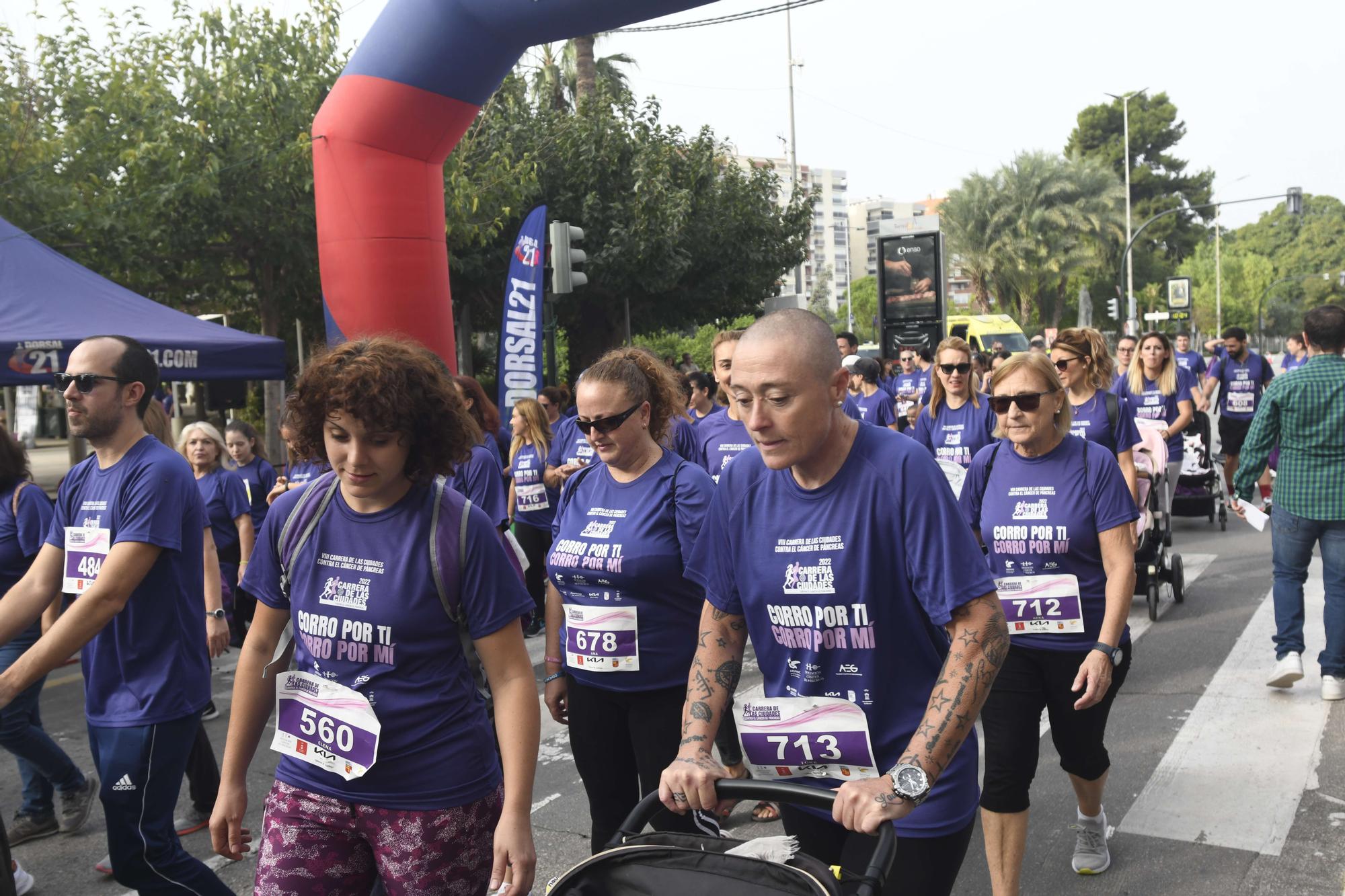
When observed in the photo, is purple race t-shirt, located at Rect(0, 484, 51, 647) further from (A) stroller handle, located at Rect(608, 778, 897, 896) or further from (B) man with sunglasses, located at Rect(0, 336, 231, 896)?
(A) stroller handle, located at Rect(608, 778, 897, 896)

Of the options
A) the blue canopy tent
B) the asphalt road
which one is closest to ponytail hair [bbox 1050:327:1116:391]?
the asphalt road

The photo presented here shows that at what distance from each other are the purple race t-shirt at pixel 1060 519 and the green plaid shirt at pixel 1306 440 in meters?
2.68

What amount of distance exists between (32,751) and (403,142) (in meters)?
6.00

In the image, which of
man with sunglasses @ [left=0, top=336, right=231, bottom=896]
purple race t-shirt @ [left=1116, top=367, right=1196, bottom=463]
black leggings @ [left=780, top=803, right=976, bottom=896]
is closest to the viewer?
black leggings @ [left=780, top=803, right=976, bottom=896]

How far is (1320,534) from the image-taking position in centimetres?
617

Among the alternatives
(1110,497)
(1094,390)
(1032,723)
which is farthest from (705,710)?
(1094,390)

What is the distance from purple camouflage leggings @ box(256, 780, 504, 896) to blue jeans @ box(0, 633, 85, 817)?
7.98 ft

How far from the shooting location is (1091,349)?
6.29m

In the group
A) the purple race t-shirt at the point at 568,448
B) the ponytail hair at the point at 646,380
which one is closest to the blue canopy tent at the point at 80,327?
the purple race t-shirt at the point at 568,448

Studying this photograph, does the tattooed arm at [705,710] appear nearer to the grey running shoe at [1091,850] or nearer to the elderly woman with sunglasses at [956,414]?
the grey running shoe at [1091,850]

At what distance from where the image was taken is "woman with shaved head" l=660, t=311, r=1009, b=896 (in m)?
2.31

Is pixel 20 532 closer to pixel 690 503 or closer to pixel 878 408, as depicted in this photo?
pixel 690 503

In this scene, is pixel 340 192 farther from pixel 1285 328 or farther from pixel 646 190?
pixel 1285 328

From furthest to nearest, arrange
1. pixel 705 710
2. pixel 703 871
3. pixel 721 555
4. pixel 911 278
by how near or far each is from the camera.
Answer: pixel 911 278, pixel 721 555, pixel 705 710, pixel 703 871
